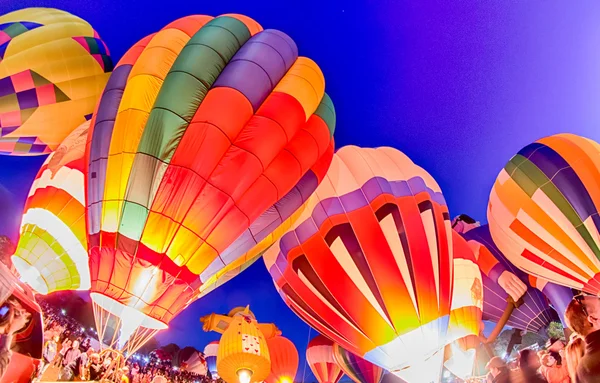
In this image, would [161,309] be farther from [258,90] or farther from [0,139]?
[0,139]

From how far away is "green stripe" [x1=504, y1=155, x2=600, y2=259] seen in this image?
5154 mm

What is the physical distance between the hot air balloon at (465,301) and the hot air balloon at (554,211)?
644 mm

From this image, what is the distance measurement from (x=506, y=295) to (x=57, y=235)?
6.99 m

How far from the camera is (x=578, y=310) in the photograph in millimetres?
2049

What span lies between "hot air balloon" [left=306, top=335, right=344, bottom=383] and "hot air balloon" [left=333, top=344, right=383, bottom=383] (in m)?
0.27

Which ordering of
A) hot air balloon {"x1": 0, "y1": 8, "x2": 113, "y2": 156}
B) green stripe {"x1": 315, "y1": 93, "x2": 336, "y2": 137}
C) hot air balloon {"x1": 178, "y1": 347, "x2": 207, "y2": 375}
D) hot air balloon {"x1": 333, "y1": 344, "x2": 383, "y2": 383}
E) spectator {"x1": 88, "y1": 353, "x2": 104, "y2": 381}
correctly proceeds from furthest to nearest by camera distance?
hot air balloon {"x1": 178, "y1": 347, "x2": 207, "y2": 375}, hot air balloon {"x1": 333, "y1": 344, "x2": 383, "y2": 383}, hot air balloon {"x1": 0, "y1": 8, "x2": 113, "y2": 156}, green stripe {"x1": 315, "y1": 93, "x2": 336, "y2": 137}, spectator {"x1": 88, "y1": 353, "x2": 104, "y2": 381}

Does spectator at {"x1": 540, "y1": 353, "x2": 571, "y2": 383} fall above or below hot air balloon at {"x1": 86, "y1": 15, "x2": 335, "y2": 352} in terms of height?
below

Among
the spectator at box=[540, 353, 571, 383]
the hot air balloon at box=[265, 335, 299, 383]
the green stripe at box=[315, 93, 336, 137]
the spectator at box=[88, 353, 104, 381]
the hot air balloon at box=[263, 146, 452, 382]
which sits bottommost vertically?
the spectator at box=[88, 353, 104, 381]

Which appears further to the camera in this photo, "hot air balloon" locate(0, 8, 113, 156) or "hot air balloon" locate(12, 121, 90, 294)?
"hot air balloon" locate(0, 8, 113, 156)

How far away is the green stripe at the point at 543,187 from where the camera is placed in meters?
5.15

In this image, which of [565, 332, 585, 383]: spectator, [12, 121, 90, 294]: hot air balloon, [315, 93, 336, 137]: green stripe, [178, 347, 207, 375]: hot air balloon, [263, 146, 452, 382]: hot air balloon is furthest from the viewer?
[178, 347, 207, 375]: hot air balloon

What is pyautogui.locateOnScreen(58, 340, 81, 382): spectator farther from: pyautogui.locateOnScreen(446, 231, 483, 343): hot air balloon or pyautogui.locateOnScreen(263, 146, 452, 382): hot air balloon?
pyautogui.locateOnScreen(446, 231, 483, 343): hot air balloon

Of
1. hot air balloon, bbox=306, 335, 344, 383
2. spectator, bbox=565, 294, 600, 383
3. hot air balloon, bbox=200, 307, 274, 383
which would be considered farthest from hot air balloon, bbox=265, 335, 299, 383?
spectator, bbox=565, 294, 600, 383

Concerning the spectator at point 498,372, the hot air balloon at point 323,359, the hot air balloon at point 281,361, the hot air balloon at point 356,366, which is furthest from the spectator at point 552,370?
the hot air balloon at point 281,361
